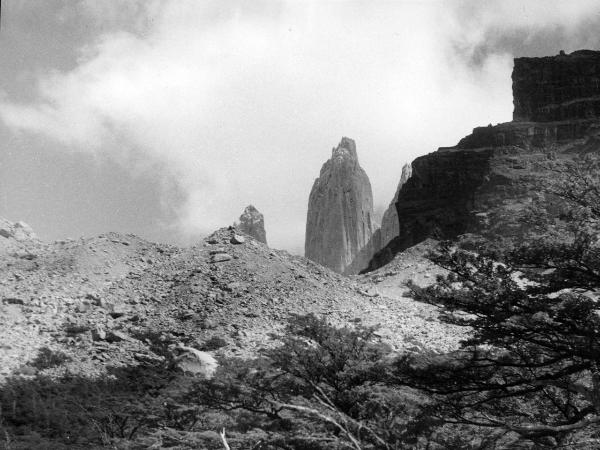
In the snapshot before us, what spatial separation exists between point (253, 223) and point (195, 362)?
67.3 metres

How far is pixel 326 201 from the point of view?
3917 inches

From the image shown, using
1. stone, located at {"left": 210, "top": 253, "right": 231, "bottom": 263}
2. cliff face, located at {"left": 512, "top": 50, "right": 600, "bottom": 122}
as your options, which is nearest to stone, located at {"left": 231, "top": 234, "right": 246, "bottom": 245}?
stone, located at {"left": 210, "top": 253, "right": 231, "bottom": 263}

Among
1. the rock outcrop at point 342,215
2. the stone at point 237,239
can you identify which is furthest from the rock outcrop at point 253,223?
the stone at point 237,239

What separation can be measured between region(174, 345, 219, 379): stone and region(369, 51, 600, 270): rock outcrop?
41.5 metres

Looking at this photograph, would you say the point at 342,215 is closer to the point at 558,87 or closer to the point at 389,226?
the point at 389,226

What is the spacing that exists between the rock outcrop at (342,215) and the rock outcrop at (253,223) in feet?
46.9

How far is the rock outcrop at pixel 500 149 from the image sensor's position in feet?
197

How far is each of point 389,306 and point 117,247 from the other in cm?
1931

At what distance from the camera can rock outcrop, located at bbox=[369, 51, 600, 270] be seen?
60.1m

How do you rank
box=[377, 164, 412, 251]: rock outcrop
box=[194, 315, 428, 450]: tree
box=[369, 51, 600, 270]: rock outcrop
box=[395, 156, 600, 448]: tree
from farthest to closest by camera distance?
1. box=[377, 164, 412, 251]: rock outcrop
2. box=[369, 51, 600, 270]: rock outcrop
3. box=[194, 315, 428, 450]: tree
4. box=[395, 156, 600, 448]: tree

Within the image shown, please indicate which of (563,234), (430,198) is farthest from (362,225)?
(563,234)

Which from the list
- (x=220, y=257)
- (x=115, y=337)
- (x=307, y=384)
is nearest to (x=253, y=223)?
(x=220, y=257)

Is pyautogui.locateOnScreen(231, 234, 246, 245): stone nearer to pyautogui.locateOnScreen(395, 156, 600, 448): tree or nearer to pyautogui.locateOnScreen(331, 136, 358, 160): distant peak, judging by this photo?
pyautogui.locateOnScreen(395, 156, 600, 448): tree

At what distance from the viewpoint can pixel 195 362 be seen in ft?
70.2
